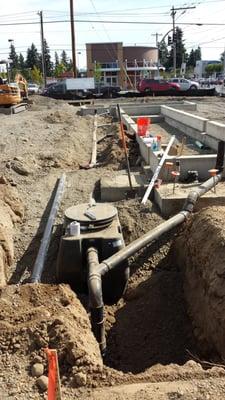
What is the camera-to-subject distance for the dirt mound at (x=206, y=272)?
502 centimetres

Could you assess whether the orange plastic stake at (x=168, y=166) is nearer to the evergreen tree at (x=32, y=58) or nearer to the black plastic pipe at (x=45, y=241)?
the black plastic pipe at (x=45, y=241)

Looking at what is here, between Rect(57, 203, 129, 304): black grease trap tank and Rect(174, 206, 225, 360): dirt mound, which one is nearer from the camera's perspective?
Rect(174, 206, 225, 360): dirt mound

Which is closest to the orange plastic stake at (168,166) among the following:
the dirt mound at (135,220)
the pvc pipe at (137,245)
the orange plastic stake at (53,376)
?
the dirt mound at (135,220)

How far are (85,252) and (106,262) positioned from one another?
0.63 meters

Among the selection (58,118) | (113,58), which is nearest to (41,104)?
(58,118)

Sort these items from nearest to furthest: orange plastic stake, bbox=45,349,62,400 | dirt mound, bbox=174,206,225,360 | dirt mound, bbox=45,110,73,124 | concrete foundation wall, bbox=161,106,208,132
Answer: orange plastic stake, bbox=45,349,62,400, dirt mound, bbox=174,206,225,360, concrete foundation wall, bbox=161,106,208,132, dirt mound, bbox=45,110,73,124

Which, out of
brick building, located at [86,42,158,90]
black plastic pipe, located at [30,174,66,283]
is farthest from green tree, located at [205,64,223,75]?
black plastic pipe, located at [30,174,66,283]

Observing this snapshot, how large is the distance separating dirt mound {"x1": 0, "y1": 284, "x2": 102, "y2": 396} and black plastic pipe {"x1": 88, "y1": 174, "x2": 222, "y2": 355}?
0.25m

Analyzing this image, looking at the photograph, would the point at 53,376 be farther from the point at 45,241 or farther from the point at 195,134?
the point at 195,134

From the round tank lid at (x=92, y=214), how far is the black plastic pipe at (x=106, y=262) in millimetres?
562

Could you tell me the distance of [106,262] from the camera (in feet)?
18.5

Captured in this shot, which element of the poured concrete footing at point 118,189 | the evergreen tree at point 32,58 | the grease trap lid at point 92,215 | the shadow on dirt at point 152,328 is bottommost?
the shadow on dirt at point 152,328

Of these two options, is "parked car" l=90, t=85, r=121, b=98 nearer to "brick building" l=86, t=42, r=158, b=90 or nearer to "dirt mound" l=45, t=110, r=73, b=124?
"dirt mound" l=45, t=110, r=73, b=124

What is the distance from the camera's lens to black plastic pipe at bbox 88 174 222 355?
5059mm
